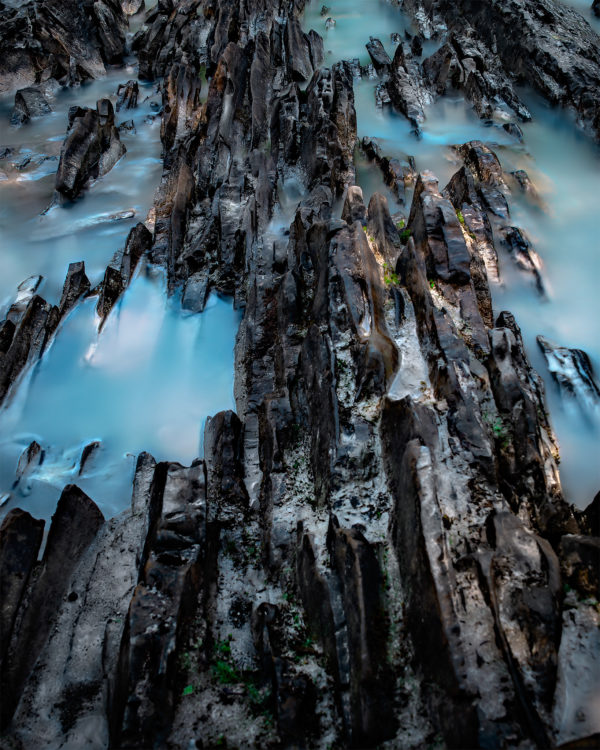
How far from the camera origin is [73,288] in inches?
459

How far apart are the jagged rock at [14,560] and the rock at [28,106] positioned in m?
18.7

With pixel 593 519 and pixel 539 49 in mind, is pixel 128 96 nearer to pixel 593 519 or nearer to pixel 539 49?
pixel 539 49

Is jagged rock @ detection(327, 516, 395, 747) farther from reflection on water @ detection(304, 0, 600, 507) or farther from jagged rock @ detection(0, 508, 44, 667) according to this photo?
reflection on water @ detection(304, 0, 600, 507)

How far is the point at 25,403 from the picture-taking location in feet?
32.6

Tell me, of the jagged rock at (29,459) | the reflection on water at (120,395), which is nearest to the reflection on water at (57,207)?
the reflection on water at (120,395)

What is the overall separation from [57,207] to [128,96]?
791 centimetres

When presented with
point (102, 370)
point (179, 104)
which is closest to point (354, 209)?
point (102, 370)

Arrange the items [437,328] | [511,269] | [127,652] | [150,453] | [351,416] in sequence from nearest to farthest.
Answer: [127,652] → [351,416] → [437,328] → [150,453] → [511,269]

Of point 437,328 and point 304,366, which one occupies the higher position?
point 437,328

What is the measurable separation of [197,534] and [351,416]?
2424 millimetres

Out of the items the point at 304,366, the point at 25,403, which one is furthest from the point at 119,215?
the point at 304,366

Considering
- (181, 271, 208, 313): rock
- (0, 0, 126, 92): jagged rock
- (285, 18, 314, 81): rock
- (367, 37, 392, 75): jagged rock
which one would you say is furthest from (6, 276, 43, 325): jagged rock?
(367, 37, 392, 75): jagged rock

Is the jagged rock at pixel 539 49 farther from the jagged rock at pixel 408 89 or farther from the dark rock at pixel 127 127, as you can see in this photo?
the dark rock at pixel 127 127

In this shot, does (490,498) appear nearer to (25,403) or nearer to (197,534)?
(197,534)
